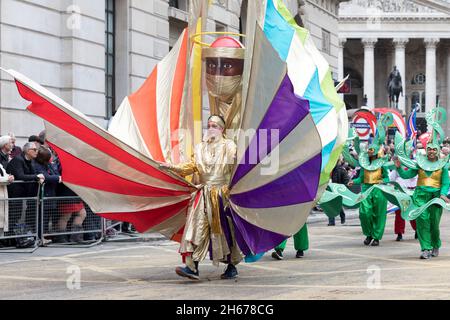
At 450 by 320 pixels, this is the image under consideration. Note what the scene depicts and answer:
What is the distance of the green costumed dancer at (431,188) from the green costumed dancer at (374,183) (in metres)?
1.91

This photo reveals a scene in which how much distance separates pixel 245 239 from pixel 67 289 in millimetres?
1868

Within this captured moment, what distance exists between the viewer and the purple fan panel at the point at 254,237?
924 cm

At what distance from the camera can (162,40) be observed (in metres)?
22.7

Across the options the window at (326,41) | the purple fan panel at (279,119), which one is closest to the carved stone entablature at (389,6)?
the window at (326,41)

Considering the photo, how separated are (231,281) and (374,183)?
5.80 m

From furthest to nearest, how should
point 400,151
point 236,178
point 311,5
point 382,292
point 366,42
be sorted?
point 366,42, point 311,5, point 400,151, point 236,178, point 382,292

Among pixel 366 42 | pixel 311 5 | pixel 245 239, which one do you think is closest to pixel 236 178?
pixel 245 239

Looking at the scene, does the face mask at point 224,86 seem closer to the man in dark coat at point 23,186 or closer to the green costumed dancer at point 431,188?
the green costumed dancer at point 431,188

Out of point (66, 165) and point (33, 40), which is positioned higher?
point (33, 40)

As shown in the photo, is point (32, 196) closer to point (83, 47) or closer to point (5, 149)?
point (5, 149)

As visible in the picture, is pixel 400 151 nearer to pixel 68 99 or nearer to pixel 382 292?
pixel 382 292

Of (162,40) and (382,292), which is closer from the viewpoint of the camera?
(382,292)

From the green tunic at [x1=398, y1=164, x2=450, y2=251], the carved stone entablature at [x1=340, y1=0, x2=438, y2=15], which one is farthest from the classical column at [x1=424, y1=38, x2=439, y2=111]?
the green tunic at [x1=398, y1=164, x2=450, y2=251]

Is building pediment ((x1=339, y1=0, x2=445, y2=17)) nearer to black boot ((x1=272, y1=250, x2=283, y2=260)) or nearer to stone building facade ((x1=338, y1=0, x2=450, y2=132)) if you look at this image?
stone building facade ((x1=338, y1=0, x2=450, y2=132))
